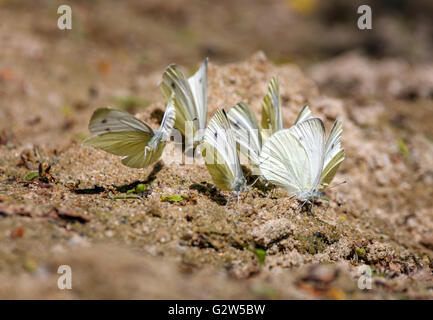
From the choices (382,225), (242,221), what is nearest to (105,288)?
(242,221)

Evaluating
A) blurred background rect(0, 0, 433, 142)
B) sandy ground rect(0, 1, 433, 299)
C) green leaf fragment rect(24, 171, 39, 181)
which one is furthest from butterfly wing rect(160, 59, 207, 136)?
blurred background rect(0, 0, 433, 142)

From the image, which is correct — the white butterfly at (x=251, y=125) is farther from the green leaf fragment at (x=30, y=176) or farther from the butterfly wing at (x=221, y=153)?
the green leaf fragment at (x=30, y=176)

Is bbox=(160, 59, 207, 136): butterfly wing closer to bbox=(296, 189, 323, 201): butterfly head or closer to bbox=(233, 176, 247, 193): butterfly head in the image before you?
bbox=(233, 176, 247, 193): butterfly head

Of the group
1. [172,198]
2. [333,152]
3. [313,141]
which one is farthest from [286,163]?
[172,198]

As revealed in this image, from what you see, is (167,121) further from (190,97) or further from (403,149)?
(403,149)

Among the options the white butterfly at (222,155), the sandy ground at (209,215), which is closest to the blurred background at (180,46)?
the sandy ground at (209,215)

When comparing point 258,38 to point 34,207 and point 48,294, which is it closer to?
point 34,207
